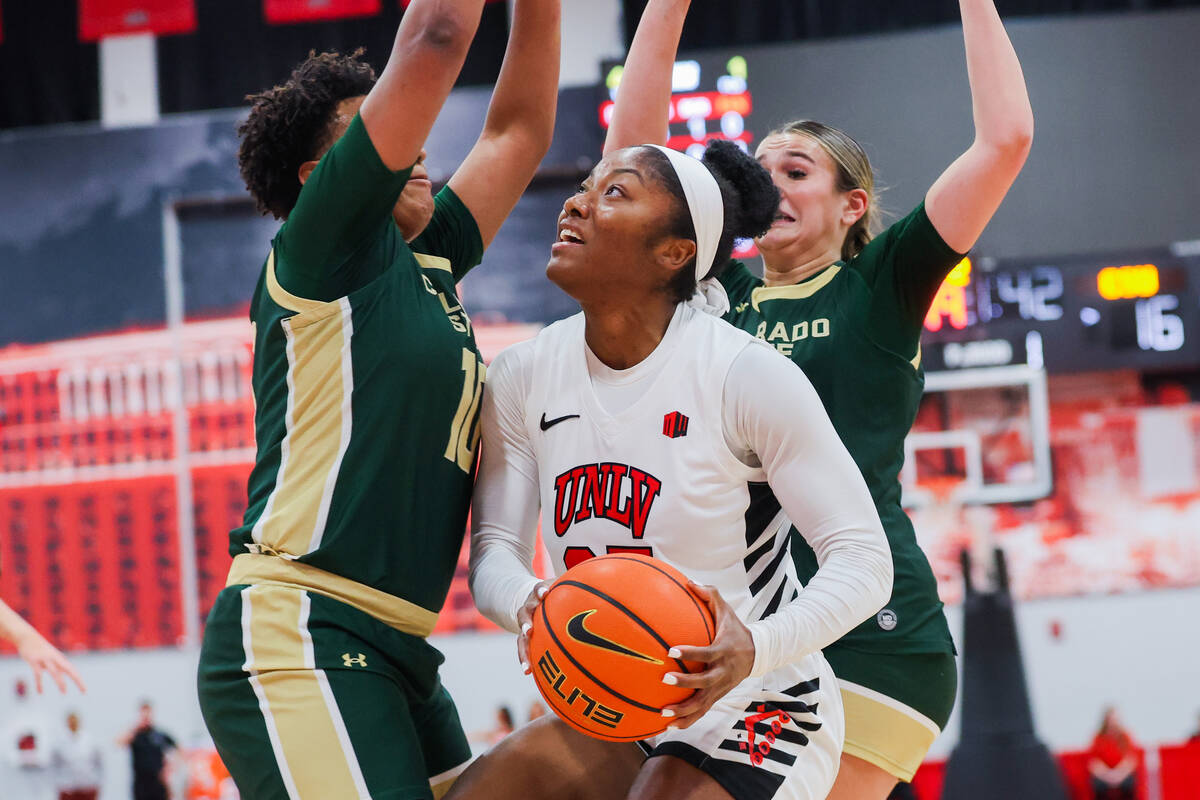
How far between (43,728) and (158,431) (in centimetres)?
235

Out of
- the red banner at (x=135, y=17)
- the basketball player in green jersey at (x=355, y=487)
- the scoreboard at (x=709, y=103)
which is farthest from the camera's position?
the red banner at (x=135, y=17)

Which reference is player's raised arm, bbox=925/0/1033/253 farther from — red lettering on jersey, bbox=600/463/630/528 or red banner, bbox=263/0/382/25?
red banner, bbox=263/0/382/25

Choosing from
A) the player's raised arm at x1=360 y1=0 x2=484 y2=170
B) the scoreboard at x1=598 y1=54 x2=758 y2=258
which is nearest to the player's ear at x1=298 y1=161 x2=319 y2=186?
the player's raised arm at x1=360 y1=0 x2=484 y2=170

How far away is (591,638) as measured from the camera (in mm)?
2023

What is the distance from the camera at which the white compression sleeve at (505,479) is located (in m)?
2.44

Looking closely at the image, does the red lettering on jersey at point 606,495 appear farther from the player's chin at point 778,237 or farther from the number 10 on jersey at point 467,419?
the player's chin at point 778,237

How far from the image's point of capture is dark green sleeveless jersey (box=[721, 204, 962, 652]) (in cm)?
273

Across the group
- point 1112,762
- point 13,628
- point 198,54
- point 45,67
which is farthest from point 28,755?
point 1112,762

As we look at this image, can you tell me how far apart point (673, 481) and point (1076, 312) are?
6.27 meters

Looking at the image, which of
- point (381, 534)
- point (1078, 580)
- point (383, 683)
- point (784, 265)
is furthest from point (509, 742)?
point (1078, 580)

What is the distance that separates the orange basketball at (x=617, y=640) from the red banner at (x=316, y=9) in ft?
26.9

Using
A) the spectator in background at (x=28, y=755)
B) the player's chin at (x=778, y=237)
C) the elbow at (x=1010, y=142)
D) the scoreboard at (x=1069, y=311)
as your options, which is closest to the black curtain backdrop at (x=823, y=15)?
the scoreboard at (x=1069, y=311)

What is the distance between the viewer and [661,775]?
2.20 m

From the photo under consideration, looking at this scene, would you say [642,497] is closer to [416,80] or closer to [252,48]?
[416,80]
